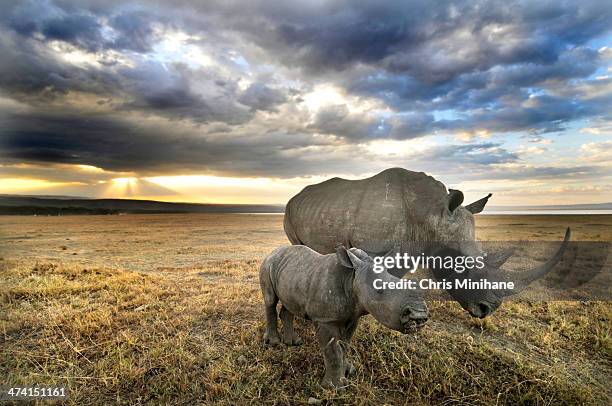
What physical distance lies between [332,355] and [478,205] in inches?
157

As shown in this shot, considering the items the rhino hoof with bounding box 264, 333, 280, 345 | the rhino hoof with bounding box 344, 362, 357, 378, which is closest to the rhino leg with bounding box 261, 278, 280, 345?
the rhino hoof with bounding box 264, 333, 280, 345

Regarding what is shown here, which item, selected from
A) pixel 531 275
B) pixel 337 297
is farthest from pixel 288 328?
pixel 531 275

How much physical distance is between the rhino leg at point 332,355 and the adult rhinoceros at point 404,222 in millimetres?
1204

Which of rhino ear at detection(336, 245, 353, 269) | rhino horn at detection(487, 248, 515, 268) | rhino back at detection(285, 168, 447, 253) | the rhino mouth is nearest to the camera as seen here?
the rhino mouth

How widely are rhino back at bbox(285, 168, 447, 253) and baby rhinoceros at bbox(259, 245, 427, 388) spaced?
6.62 feet

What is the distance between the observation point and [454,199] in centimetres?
568

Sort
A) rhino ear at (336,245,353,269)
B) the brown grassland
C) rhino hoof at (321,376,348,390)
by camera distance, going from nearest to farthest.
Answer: rhino ear at (336,245,353,269)
rhino hoof at (321,376,348,390)
the brown grassland

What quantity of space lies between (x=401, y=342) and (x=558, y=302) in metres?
5.29

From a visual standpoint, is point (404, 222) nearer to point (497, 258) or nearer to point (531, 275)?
point (497, 258)

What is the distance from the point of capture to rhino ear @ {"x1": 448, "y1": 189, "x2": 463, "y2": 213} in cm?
560

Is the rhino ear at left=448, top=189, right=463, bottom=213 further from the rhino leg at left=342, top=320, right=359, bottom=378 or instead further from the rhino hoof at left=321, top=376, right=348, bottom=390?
the rhino hoof at left=321, top=376, right=348, bottom=390

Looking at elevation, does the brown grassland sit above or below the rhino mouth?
below

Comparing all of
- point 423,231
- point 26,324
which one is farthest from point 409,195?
point 26,324

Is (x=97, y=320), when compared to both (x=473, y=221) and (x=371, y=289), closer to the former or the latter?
(x=371, y=289)
